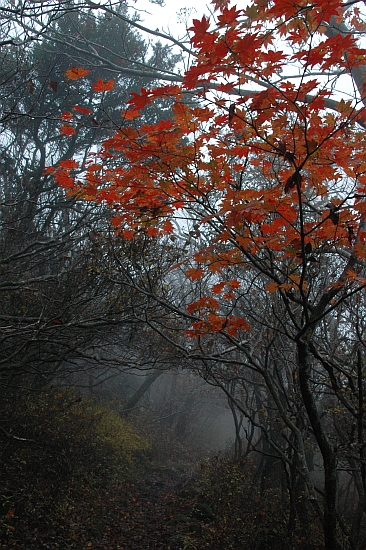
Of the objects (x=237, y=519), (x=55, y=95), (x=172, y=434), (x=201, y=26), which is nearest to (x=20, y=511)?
(x=237, y=519)

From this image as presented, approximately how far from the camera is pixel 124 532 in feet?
23.9

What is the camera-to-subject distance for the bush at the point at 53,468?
6219 millimetres

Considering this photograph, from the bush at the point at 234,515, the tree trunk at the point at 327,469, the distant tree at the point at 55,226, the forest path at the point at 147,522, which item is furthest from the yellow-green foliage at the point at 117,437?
the tree trunk at the point at 327,469

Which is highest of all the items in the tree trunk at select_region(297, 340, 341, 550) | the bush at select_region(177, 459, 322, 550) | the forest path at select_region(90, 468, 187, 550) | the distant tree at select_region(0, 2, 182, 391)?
the distant tree at select_region(0, 2, 182, 391)

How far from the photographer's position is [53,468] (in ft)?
25.5

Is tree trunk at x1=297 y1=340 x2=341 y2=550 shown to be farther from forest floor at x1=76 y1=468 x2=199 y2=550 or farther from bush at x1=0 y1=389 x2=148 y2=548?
forest floor at x1=76 y1=468 x2=199 y2=550

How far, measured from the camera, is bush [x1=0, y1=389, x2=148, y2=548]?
622 cm

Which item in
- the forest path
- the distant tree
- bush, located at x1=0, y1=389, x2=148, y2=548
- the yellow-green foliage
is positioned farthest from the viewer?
the yellow-green foliage

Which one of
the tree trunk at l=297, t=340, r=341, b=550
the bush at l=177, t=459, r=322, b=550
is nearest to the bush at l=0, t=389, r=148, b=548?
the bush at l=177, t=459, r=322, b=550

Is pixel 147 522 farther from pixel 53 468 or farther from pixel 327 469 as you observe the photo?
pixel 327 469

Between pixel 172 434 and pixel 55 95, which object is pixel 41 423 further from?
pixel 172 434

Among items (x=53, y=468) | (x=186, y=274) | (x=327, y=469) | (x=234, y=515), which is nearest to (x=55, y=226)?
(x=53, y=468)

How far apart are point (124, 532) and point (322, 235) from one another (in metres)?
7.07

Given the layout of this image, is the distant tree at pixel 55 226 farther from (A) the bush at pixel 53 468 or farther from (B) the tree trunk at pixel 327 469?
(B) the tree trunk at pixel 327 469
